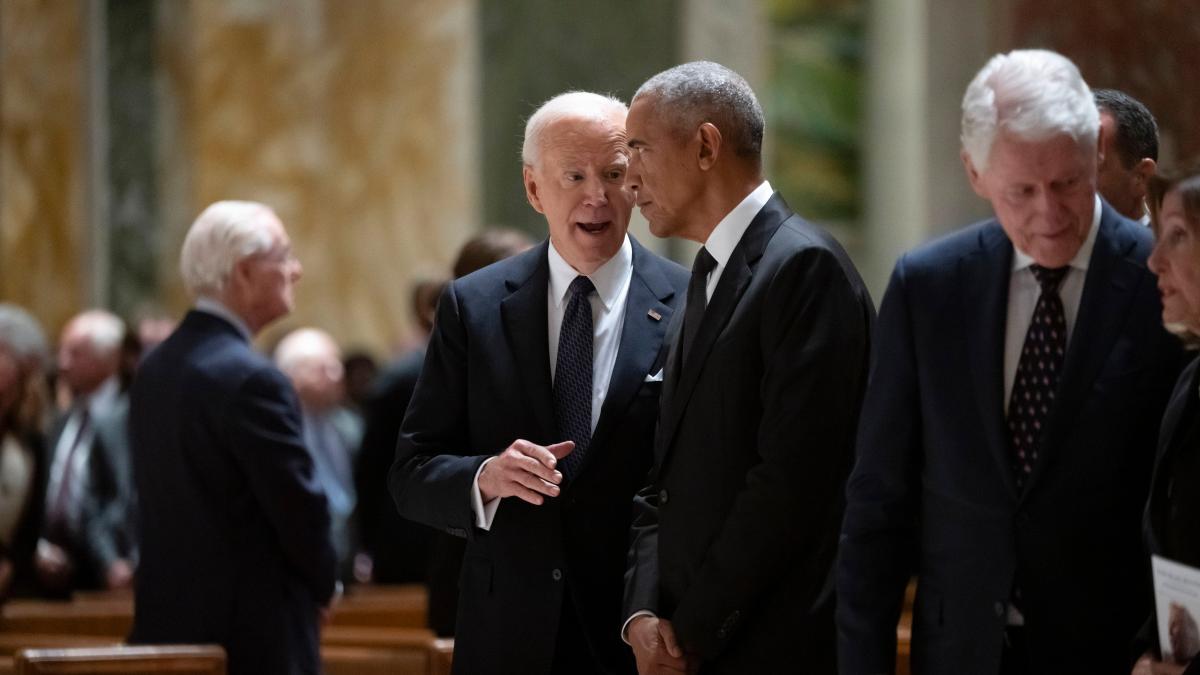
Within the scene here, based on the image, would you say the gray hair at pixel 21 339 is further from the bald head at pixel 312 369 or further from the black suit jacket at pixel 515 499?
the black suit jacket at pixel 515 499

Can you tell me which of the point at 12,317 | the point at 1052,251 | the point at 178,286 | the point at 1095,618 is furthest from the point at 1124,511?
the point at 178,286

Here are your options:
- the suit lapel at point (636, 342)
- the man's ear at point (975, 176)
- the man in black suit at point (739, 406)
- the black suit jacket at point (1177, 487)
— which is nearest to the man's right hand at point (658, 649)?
the man in black suit at point (739, 406)

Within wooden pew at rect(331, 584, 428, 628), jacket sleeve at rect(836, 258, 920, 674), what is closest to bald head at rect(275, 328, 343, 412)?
wooden pew at rect(331, 584, 428, 628)

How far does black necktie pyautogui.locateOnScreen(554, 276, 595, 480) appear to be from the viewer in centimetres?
389

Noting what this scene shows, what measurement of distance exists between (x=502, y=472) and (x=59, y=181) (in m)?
8.91

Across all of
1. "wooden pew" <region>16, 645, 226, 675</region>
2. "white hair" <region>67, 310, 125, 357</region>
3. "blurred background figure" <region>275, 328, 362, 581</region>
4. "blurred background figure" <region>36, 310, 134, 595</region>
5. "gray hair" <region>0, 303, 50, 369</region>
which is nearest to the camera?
"wooden pew" <region>16, 645, 226, 675</region>

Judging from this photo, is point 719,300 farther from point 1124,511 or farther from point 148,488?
point 148,488

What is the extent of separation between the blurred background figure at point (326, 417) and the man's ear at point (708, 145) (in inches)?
A: 217

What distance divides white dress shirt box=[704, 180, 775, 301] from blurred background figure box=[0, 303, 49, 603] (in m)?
4.49

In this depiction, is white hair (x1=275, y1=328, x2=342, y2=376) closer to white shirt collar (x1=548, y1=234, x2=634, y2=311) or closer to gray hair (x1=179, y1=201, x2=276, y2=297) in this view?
gray hair (x1=179, y1=201, x2=276, y2=297)

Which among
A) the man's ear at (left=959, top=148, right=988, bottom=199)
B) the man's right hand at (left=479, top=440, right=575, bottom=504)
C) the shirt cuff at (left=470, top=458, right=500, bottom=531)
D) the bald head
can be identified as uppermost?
the man's ear at (left=959, top=148, right=988, bottom=199)

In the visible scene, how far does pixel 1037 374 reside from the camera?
10.6 ft

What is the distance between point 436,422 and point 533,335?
0.94 feet

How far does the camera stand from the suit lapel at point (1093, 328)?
3.16 metres
